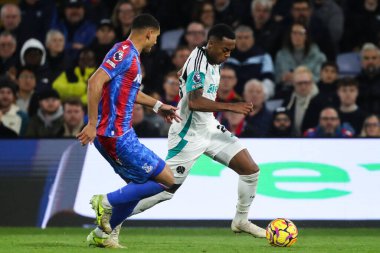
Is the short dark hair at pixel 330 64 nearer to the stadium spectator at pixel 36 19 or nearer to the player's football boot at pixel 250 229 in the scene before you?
the stadium spectator at pixel 36 19

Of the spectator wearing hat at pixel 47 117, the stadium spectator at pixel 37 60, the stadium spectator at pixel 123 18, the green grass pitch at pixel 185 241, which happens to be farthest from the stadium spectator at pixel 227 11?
the green grass pitch at pixel 185 241

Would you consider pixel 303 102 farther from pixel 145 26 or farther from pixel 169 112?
pixel 145 26

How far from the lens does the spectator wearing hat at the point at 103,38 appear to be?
17.8 metres

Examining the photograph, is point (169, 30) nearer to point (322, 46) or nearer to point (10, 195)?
point (322, 46)

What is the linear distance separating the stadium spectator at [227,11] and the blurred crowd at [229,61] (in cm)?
3

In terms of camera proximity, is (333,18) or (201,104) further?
(333,18)

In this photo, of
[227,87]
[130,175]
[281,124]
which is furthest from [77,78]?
[130,175]

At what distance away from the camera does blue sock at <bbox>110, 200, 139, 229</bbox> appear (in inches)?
414

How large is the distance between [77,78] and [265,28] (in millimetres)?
3504

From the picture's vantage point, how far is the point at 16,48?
60.8 feet

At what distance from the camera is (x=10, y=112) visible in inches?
634

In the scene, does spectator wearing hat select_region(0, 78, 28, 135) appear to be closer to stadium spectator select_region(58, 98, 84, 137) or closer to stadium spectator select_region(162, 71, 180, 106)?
stadium spectator select_region(58, 98, 84, 137)

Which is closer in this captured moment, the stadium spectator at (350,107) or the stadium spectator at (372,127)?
the stadium spectator at (372,127)

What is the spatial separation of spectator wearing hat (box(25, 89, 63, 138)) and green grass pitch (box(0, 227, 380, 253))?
7.43ft
